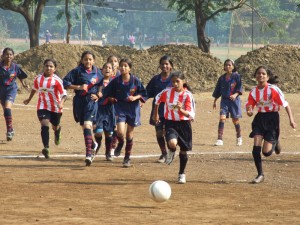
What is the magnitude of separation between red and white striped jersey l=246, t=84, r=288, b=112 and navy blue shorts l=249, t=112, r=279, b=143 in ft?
0.31

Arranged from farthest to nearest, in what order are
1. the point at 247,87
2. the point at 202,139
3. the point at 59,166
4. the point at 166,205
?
1. the point at 247,87
2. the point at 202,139
3. the point at 59,166
4. the point at 166,205

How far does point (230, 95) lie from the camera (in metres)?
20.8

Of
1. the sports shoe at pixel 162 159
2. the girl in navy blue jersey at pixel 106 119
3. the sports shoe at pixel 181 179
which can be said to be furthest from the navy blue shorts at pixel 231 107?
the sports shoe at pixel 181 179

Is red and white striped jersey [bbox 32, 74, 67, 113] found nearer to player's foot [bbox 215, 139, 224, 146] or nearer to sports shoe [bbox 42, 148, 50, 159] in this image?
sports shoe [bbox 42, 148, 50, 159]

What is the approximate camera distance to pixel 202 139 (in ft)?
72.0

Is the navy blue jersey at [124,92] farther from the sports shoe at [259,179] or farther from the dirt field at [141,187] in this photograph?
the sports shoe at [259,179]

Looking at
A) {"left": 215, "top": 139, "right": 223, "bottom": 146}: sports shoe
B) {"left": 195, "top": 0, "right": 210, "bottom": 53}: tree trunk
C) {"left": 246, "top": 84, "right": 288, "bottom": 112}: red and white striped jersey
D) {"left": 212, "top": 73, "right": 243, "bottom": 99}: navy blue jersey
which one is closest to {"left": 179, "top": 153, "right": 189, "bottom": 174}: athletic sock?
{"left": 246, "top": 84, "right": 288, "bottom": 112}: red and white striped jersey

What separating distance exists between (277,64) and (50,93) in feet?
75.9

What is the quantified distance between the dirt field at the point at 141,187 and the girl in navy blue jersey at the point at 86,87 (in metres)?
0.86

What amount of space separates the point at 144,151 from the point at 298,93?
19401 millimetres

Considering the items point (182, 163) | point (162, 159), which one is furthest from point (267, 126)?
point (162, 159)

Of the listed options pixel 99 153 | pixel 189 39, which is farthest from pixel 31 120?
pixel 189 39

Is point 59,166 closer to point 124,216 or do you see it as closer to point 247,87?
point 124,216

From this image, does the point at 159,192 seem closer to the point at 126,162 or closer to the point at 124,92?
the point at 126,162
